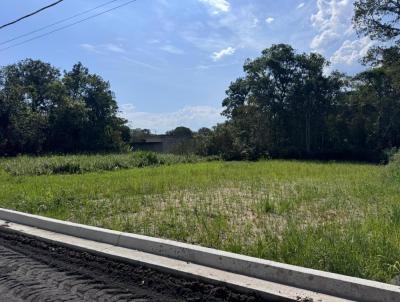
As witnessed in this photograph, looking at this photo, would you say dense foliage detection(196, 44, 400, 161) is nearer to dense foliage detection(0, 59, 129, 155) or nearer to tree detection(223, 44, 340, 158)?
tree detection(223, 44, 340, 158)

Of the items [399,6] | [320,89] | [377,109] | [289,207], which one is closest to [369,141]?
[377,109]

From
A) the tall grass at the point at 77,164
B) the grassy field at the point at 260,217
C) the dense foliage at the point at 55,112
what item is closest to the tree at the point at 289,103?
the tall grass at the point at 77,164

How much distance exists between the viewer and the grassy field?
15.9 feet

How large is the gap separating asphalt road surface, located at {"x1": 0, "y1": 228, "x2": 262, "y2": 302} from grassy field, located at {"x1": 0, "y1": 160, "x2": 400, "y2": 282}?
1081mm

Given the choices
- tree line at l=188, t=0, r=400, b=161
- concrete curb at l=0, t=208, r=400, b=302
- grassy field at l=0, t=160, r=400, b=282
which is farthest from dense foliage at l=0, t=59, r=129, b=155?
concrete curb at l=0, t=208, r=400, b=302

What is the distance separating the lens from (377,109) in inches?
1510

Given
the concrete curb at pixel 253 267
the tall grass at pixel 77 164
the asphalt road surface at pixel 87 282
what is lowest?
the asphalt road surface at pixel 87 282

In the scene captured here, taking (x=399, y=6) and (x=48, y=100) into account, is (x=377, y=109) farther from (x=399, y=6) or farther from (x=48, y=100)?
(x=48, y=100)

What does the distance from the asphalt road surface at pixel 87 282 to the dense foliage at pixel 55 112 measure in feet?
125

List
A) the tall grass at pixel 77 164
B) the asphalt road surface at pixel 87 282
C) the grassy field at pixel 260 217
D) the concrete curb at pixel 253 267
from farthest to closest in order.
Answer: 1. the tall grass at pixel 77 164
2. the grassy field at pixel 260 217
3. the asphalt road surface at pixel 87 282
4. the concrete curb at pixel 253 267

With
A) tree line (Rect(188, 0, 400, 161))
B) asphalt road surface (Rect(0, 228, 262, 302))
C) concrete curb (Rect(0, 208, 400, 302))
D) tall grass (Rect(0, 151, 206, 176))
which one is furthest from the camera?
tree line (Rect(188, 0, 400, 161))

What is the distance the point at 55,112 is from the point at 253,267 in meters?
45.3

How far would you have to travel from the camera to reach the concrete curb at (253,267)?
3.90 metres

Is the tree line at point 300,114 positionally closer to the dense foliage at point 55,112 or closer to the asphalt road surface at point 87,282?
the dense foliage at point 55,112
